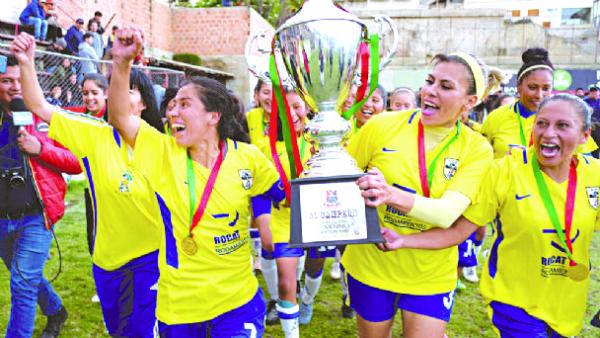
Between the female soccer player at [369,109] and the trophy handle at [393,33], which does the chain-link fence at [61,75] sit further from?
the trophy handle at [393,33]

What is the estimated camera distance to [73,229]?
701 centimetres

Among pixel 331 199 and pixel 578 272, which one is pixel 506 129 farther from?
pixel 331 199

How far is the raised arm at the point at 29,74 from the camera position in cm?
241

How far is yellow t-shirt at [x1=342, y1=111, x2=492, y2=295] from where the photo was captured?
234cm

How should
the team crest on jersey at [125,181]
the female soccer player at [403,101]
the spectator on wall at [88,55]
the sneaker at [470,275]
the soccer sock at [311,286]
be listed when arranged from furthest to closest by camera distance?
the spectator on wall at [88,55] → the sneaker at [470,275] → the female soccer player at [403,101] → the soccer sock at [311,286] → the team crest on jersey at [125,181]

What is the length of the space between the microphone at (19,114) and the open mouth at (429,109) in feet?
7.04

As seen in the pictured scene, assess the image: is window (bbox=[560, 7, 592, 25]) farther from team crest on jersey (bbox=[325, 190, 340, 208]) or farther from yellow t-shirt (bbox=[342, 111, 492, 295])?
team crest on jersey (bbox=[325, 190, 340, 208])

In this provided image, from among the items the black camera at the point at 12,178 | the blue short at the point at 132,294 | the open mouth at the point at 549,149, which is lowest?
the blue short at the point at 132,294

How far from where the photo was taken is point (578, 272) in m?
2.31

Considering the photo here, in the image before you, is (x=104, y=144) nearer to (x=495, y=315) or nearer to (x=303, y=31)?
(x=303, y=31)

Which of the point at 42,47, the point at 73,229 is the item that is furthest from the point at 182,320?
the point at 42,47

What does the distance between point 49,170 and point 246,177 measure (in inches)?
59.9

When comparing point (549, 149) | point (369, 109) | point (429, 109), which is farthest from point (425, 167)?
point (369, 109)

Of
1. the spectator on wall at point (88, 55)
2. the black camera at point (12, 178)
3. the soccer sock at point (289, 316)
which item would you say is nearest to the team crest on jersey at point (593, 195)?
the soccer sock at point (289, 316)
